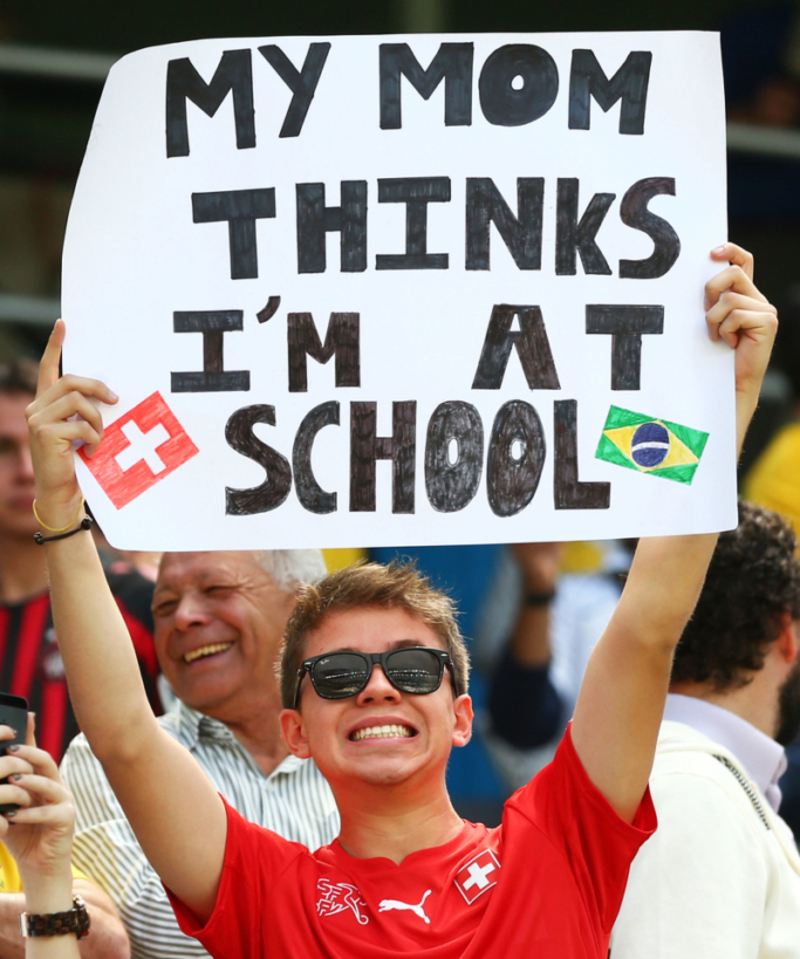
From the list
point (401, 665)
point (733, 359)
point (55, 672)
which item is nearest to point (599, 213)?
point (733, 359)

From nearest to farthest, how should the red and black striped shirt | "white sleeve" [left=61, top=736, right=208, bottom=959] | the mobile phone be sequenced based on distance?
the mobile phone → "white sleeve" [left=61, top=736, right=208, bottom=959] → the red and black striped shirt

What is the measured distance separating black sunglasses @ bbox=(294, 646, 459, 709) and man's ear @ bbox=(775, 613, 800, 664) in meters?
0.87

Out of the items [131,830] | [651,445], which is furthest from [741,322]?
[131,830]

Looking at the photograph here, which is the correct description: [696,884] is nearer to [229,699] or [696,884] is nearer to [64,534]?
[229,699]

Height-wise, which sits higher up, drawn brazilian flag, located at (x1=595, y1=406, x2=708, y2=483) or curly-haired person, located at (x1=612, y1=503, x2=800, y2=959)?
drawn brazilian flag, located at (x1=595, y1=406, x2=708, y2=483)

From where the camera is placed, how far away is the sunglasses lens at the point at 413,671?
2070mm

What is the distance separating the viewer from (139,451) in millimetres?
2020

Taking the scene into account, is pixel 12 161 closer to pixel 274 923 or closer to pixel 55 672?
pixel 55 672

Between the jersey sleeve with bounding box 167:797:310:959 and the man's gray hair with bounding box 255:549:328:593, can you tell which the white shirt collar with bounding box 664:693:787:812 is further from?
the jersey sleeve with bounding box 167:797:310:959

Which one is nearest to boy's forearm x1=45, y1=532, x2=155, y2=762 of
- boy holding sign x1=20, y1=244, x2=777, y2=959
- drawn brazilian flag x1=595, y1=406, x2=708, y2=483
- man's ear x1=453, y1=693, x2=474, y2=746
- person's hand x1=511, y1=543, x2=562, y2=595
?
boy holding sign x1=20, y1=244, x2=777, y2=959

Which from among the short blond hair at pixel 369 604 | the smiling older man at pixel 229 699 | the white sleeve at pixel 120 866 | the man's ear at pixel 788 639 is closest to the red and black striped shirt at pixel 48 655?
the smiling older man at pixel 229 699

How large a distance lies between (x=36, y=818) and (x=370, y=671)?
1.65 feet

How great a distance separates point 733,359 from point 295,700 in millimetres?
814

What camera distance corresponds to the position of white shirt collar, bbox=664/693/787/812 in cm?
257
